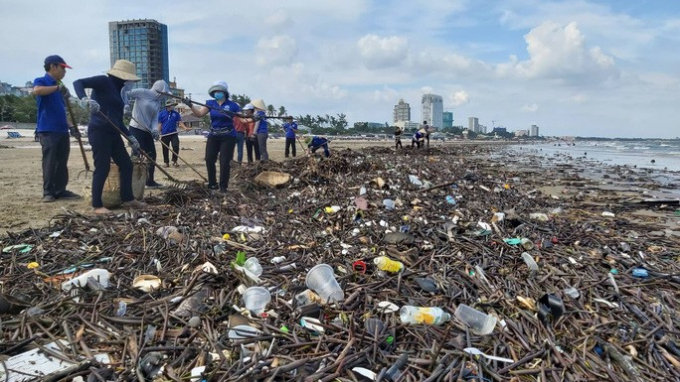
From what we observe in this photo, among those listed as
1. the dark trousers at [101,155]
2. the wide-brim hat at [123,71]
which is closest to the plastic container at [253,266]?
the dark trousers at [101,155]

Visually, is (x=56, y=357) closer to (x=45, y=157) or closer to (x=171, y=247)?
(x=171, y=247)

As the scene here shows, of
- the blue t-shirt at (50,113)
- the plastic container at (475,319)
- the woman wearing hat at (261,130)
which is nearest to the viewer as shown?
the plastic container at (475,319)

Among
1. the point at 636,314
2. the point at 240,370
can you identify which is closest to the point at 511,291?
the point at 636,314

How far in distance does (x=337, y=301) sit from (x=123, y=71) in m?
4.52

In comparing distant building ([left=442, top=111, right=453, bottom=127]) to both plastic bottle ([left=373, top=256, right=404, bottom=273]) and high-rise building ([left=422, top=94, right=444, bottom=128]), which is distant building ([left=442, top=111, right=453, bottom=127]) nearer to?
high-rise building ([left=422, top=94, right=444, bottom=128])

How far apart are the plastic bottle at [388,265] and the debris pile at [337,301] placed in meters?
0.01

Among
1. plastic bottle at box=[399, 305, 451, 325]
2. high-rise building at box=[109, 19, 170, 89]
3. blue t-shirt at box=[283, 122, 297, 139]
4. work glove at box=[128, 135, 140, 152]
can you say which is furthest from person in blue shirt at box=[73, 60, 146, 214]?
high-rise building at box=[109, 19, 170, 89]

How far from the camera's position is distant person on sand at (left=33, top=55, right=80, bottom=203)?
5277 millimetres

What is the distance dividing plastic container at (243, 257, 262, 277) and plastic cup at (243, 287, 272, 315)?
1.29 feet

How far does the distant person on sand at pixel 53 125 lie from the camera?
5277 millimetres

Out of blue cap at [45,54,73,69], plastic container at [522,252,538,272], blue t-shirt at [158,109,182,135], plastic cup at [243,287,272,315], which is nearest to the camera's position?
plastic cup at [243,287,272,315]

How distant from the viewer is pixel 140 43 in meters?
43.8

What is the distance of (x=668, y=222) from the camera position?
5926 millimetres

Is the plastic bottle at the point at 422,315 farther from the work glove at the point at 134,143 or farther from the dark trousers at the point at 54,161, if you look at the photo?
the dark trousers at the point at 54,161
